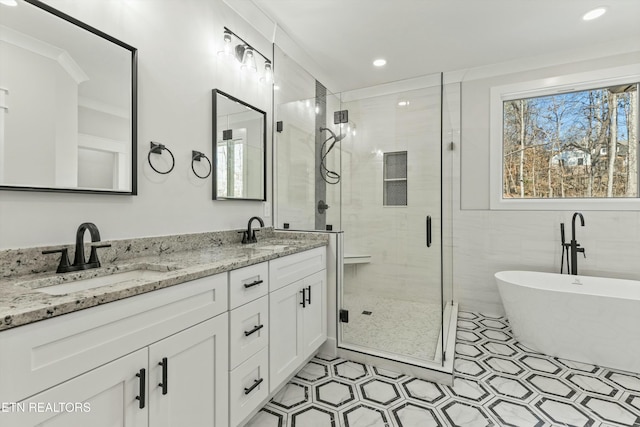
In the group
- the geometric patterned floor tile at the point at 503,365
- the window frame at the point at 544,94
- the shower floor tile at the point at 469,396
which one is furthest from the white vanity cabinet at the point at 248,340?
the window frame at the point at 544,94

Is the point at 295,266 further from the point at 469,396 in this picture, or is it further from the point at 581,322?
the point at 581,322

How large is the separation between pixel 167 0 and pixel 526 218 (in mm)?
3435

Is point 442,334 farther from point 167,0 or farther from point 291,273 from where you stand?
point 167,0

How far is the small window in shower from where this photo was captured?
2795mm

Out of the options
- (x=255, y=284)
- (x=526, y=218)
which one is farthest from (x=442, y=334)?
(x=526, y=218)

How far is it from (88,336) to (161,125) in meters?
1.19

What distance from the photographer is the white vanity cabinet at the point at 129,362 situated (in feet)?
2.42

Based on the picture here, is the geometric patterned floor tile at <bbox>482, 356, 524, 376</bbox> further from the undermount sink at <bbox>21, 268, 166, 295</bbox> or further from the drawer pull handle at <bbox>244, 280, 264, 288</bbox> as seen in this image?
the undermount sink at <bbox>21, 268, 166, 295</bbox>

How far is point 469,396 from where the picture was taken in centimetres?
183

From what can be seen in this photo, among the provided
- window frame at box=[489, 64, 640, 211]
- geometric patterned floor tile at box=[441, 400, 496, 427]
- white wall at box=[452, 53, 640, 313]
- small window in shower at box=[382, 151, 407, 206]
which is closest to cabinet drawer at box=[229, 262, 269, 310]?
geometric patterned floor tile at box=[441, 400, 496, 427]

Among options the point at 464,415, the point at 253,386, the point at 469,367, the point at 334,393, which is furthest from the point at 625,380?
the point at 253,386

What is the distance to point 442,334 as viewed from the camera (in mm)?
2154

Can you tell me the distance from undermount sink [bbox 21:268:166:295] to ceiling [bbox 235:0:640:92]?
1.94 meters

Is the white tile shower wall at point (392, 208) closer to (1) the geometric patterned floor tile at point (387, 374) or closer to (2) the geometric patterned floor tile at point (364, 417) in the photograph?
(1) the geometric patterned floor tile at point (387, 374)
